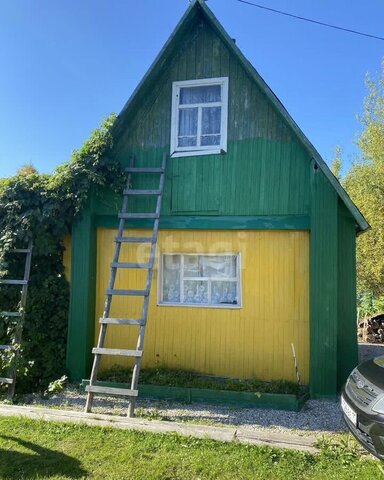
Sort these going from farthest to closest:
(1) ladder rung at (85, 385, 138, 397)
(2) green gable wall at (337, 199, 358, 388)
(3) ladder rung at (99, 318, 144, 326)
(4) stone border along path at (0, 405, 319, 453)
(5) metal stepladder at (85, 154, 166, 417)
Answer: (2) green gable wall at (337, 199, 358, 388), (3) ladder rung at (99, 318, 144, 326), (5) metal stepladder at (85, 154, 166, 417), (1) ladder rung at (85, 385, 138, 397), (4) stone border along path at (0, 405, 319, 453)

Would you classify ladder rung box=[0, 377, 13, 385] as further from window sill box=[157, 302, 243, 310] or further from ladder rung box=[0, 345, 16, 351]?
window sill box=[157, 302, 243, 310]

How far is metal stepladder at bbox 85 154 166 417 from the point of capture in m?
6.16

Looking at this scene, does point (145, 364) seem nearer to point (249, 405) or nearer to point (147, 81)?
point (249, 405)

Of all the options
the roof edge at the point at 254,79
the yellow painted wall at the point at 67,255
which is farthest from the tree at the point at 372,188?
the yellow painted wall at the point at 67,255

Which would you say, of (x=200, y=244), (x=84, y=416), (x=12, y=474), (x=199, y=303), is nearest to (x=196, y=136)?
(x=200, y=244)

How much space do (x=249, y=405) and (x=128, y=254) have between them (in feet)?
11.1

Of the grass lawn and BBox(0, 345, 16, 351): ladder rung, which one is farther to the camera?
BBox(0, 345, 16, 351): ladder rung

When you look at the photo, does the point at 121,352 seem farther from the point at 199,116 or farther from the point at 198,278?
the point at 199,116

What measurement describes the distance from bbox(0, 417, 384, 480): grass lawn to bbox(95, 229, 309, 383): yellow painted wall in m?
2.79

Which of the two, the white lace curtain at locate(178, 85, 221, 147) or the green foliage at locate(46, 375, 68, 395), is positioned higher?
the white lace curtain at locate(178, 85, 221, 147)

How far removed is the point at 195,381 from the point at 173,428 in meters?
2.04

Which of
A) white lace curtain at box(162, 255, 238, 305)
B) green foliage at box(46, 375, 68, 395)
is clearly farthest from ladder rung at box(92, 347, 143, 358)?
white lace curtain at box(162, 255, 238, 305)

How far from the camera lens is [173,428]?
5340 mm

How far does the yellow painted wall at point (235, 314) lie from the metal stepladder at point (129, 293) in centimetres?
72
